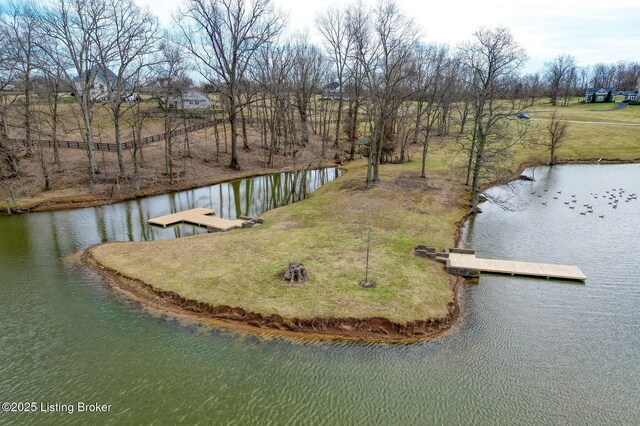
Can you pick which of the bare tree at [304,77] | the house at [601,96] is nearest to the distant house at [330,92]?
the bare tree at [304,77]

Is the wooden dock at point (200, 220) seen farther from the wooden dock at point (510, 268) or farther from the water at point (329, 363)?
the wooden dock at point (510, 268)

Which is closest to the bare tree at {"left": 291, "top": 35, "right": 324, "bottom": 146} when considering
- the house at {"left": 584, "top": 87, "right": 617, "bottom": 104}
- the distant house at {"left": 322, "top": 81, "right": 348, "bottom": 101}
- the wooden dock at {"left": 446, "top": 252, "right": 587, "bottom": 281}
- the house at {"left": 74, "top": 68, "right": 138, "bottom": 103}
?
the distant house at {"left": 322, "top": 81, "right": 348, "bottom": 101}

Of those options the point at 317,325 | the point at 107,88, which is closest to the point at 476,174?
the point at 317,325

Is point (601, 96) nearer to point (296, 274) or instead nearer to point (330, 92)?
point (330, 92)

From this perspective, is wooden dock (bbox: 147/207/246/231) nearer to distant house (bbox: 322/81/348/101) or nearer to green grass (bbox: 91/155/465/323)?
green grass (bbox: 91/155/465/323)

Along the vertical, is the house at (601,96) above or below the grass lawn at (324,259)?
above

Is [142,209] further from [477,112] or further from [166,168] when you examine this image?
[477,112]

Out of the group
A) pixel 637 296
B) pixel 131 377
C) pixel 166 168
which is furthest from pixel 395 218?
pixel 166 168
